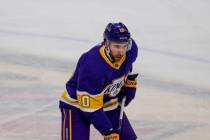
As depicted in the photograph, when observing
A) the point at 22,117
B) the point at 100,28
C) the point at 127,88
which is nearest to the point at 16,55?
the point at 100,28

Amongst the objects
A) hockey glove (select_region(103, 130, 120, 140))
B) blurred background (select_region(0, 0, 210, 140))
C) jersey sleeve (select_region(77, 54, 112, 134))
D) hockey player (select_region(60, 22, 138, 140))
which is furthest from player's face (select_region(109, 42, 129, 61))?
blurred background (select_region(0, 0, 210, 140))

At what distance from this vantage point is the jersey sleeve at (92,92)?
326 cm

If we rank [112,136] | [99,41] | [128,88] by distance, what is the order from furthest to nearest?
[99,41], [128,88], [112,136]

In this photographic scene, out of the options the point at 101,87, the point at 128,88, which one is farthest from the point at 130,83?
the point at 101,87

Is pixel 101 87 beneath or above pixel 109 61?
beneath

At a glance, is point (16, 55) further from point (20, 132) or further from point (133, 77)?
point (133, 77)

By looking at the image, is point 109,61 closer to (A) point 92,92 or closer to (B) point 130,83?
(A) point 92,92

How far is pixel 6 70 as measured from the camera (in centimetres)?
622

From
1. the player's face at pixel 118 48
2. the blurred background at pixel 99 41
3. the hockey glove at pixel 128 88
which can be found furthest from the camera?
the blurred background at pixel 99 41

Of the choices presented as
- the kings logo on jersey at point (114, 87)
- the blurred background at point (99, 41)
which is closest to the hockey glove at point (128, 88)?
the kings logo on jersey at point (114, 87)

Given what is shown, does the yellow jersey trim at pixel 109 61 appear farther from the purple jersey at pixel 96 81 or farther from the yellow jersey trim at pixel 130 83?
the yellow jersey trim at pixel 130 83

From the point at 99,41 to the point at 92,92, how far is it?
4007 mm

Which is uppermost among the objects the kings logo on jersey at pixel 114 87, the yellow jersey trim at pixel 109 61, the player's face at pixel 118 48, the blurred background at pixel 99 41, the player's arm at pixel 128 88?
the player's face at pixel 118 48

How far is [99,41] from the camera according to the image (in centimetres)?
725
